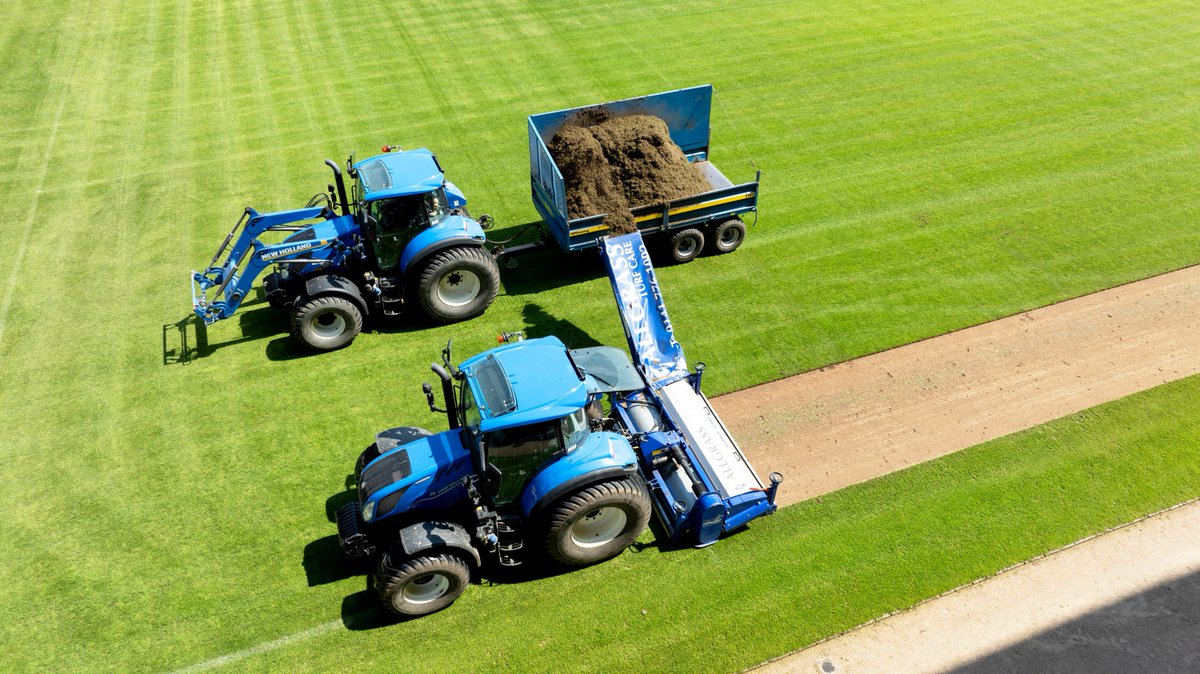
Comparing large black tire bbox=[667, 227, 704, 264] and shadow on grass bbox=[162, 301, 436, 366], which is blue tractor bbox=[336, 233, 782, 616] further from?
large black tire bbox=[667, 227, 704, 264]

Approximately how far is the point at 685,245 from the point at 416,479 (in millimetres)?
7787

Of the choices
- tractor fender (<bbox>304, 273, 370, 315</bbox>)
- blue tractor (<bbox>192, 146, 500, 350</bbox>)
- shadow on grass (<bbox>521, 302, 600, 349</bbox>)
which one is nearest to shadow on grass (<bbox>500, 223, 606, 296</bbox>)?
shadow on grass (<bbox>521, 302, 600, 349</bbox>)

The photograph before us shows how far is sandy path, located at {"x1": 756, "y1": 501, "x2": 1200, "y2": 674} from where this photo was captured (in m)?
8.98

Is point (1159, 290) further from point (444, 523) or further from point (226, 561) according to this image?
point (226, 561)

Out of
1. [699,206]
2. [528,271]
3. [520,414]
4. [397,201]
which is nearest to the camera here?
[520,414]

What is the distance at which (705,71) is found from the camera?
22.3m

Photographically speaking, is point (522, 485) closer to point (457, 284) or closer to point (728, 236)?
point (457, 284)

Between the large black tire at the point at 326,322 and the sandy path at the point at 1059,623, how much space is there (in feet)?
27.3

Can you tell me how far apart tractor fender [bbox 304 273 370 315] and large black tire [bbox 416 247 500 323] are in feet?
3.12

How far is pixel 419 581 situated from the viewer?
9.09 metres

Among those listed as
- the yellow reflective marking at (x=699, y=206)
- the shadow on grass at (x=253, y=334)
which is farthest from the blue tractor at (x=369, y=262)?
the yellow reflective marking at (x=699, y=206)

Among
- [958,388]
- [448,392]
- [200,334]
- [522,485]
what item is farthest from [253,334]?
[958,388]

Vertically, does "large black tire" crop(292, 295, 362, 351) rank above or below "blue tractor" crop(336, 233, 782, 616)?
below

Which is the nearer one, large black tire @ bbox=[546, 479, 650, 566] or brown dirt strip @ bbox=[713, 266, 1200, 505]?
large black tire @ bbox=[546, 479, 650, 566]
